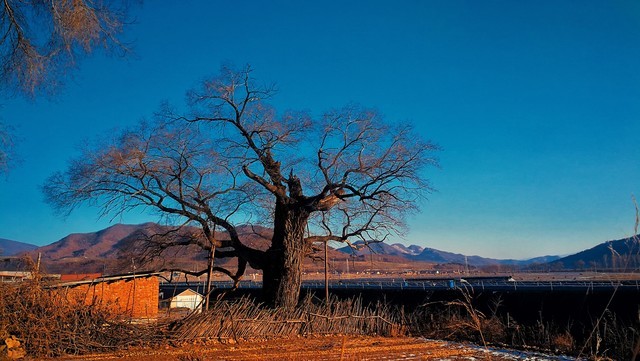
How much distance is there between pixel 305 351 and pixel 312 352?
23cm

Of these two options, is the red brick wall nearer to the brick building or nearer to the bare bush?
the brick building

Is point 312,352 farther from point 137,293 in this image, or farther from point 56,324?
point 137,293

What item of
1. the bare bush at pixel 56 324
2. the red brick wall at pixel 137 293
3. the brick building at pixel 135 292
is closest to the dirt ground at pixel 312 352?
the bare bush at pixel 56 324

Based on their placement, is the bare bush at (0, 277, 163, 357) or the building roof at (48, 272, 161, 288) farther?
the building roof at (48, 272, 161, 288)

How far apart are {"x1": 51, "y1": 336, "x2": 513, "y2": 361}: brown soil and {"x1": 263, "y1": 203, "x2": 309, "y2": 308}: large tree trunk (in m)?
3.52

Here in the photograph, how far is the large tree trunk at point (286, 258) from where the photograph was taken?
16344 mm

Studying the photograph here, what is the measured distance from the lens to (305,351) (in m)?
10.5

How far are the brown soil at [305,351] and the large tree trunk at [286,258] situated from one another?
352cm

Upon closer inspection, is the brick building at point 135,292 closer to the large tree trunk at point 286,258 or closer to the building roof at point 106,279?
the building roof at point 106,279

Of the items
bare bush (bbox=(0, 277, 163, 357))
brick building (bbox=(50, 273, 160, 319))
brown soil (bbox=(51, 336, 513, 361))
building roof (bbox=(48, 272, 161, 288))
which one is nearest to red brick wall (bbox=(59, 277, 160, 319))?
brick building (bbox=(50, 273, 160, 319))

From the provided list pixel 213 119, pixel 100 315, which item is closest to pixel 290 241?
pixel 213 119

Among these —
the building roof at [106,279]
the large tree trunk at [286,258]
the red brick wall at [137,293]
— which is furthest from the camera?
the red brick wall at [137,293]

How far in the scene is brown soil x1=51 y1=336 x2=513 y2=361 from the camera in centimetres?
934

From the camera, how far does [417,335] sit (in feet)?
50.1
